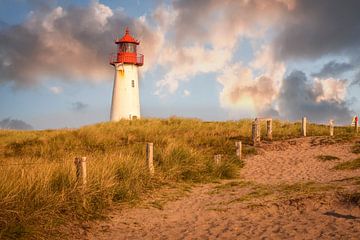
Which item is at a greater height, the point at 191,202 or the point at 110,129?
the point at 110,129

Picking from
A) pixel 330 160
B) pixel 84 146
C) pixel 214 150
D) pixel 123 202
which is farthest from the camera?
pixel 84 146

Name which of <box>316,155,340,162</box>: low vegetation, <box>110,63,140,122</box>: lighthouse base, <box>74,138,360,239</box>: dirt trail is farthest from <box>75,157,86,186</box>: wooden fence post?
<box>110,63,140,122</box>: lighthouse base

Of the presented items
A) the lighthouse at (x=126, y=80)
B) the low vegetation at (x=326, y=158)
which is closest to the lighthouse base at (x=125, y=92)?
the lighthouse at (x=126, y=80)

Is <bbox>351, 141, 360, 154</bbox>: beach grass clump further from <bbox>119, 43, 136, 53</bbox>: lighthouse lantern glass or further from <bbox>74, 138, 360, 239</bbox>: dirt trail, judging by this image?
<bbox>119, 43, 136, 53</bbox>: lighthouse lantern glass

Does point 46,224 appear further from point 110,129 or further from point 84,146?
point 110,129

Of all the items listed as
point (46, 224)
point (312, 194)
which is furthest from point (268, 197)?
point (46, 224)

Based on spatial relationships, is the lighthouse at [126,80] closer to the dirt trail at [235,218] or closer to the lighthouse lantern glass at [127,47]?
the lighthouse lantern glass at [127,47]

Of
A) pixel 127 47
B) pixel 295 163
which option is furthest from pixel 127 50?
pixel 295 163

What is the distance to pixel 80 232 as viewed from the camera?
7.08 metres

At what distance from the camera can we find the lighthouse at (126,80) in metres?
32.7

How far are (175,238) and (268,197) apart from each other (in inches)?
133

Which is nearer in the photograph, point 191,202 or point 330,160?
point 191,202

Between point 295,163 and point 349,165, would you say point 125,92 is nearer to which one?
point 295,163

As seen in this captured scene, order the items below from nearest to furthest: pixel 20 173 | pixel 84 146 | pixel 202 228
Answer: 1. pixel 202 228
2. pixel 20 173
3. pixel 84 146
